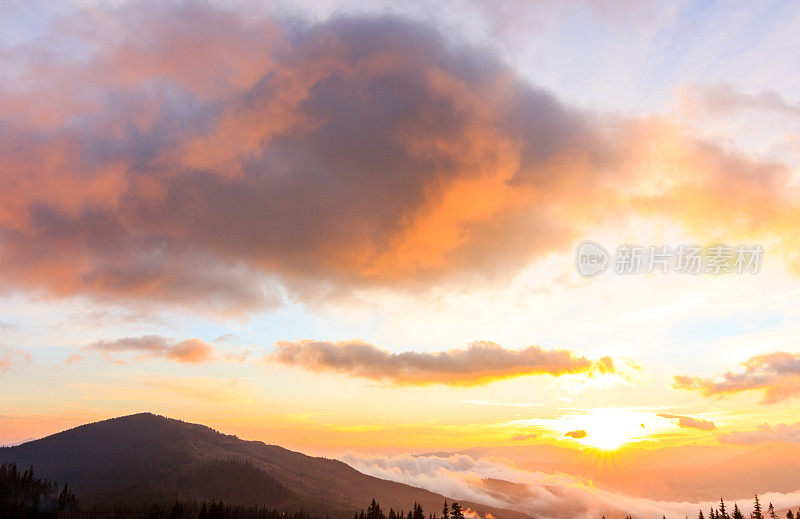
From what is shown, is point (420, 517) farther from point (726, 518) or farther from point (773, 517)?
point (773, 517)

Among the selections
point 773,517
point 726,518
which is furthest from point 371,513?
point 773,517

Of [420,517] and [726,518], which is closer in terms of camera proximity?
[420,517]

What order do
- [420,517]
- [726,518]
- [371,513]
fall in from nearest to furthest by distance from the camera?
[420,517] < [726,518] < [371,513]

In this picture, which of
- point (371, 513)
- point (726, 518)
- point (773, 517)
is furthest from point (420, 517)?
point (773, 517)

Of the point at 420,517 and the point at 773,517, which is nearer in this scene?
the point at 420,517

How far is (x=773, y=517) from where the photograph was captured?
16712 centimetres

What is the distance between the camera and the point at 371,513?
178m

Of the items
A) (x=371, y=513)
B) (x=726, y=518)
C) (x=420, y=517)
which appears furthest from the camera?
(x=371, y=513)

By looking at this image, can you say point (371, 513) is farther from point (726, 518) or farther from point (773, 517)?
point (773, 517)

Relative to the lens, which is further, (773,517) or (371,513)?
(371,513)

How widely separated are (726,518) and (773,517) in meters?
17.0

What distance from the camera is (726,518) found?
16688 cm

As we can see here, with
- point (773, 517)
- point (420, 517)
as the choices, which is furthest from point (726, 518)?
point (420, 517)

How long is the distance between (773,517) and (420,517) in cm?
13389
